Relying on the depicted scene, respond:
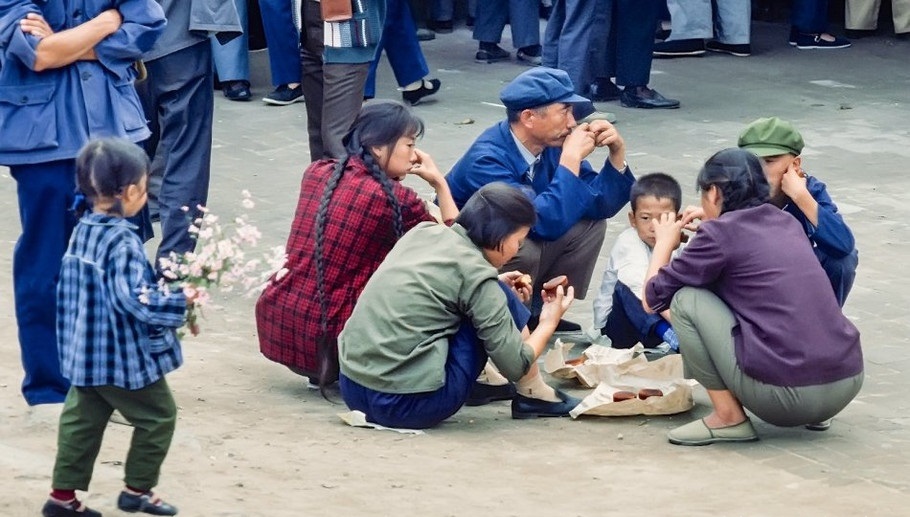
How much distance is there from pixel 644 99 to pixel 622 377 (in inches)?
191

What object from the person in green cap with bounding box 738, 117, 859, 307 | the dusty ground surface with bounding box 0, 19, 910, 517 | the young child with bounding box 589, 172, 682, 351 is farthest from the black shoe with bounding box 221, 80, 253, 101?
the person in green cap with bounding box 738, 117, 859, 307

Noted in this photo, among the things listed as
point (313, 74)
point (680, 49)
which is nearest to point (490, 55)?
point (680, 49)

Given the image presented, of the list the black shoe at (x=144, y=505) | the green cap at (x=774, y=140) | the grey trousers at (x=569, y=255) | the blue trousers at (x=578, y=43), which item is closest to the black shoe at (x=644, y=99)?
the blue trousers at (x=578, y=43)

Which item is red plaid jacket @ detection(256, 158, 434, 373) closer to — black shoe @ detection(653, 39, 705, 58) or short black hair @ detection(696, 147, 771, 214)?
short black hair @ detection(696, 147, 771, 214)

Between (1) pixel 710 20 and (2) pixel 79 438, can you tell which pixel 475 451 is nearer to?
(2) pixel 79 438

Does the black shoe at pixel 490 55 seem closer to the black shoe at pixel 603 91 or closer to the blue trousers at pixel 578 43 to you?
the black shoe at pixel 603 91

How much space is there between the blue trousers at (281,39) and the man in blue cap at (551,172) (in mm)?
3305

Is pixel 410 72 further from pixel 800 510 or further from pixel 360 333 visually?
pixel 800 510

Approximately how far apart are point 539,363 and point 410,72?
437cm

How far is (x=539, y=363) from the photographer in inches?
246

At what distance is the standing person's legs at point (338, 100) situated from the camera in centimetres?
772

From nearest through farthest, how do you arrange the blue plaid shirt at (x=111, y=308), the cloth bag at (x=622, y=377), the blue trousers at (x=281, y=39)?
the blue plaid shirt at (x=111, y=308) → the cloth bag at (x=622, y=377) → the blue trousers at (x=281, y=39)

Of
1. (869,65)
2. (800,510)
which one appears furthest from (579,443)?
(869,65)

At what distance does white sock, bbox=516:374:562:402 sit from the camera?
5.54 metres
